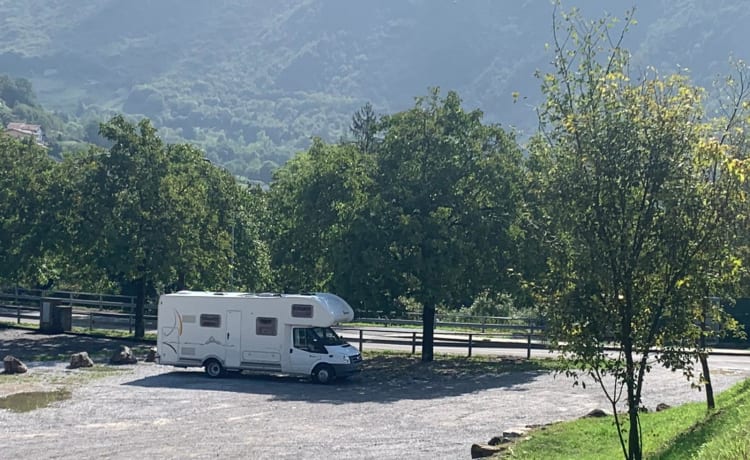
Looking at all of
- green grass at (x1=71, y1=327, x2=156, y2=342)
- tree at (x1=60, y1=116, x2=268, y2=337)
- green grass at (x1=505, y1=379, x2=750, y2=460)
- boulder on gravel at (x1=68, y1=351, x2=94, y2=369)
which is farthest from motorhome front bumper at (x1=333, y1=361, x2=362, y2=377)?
green grass at (x1=71, y1=327, x2=156, y2=342)

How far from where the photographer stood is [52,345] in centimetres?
3956

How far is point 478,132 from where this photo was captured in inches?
1380

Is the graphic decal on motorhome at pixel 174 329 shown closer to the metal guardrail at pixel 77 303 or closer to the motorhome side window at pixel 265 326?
the motorhome side window at pixel 265 326

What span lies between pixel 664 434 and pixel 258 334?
1732cm

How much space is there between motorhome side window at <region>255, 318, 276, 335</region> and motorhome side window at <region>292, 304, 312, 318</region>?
80 centimetres

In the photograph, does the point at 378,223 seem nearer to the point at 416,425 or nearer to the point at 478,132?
the point at 478,132

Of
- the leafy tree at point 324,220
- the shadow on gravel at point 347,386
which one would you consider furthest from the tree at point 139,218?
the shadow on gravel at point 347,386

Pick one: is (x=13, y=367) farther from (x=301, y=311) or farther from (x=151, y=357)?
(x=301, y=311)

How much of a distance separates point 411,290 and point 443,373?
3.20 meters

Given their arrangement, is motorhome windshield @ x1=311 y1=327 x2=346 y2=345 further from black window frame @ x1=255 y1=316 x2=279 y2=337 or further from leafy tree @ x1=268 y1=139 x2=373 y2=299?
leafy tree @ x1=268 y1=139 x2=373 y2=299

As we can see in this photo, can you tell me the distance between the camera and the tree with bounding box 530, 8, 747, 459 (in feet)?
40.1

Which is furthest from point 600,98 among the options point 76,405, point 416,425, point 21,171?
point 21,171

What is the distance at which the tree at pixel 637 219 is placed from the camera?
12211 millimetres

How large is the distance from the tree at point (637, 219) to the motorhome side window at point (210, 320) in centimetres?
2094
